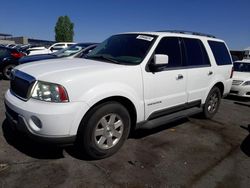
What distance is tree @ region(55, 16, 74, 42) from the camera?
191 feet

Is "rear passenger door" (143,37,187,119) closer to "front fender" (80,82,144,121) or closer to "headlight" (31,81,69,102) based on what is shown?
"front fender" (80,82,144,121)

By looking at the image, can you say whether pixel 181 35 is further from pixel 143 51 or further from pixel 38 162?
pixel 38 162

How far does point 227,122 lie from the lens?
5332mm

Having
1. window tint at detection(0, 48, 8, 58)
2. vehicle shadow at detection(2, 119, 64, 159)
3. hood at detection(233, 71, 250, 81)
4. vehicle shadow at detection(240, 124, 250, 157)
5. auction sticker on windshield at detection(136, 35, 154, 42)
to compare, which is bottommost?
vehicle shadow at detection(240, 124, 250, 157)

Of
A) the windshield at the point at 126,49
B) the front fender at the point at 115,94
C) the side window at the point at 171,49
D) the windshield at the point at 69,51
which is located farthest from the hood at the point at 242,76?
the front fender at the point at 115,94

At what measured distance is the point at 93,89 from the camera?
2854 millimetres

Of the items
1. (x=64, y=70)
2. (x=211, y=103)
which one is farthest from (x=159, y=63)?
(x=211, y=103)

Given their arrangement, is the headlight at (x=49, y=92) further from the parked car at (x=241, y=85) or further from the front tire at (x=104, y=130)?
the parked car at (x=241, y=85)

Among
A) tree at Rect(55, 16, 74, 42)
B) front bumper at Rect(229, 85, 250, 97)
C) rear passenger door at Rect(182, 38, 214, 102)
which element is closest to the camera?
rear passenger door at Rect(182, 38, 214, 102)

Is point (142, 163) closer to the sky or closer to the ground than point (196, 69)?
closer to the ground

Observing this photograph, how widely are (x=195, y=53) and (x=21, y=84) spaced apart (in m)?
3.27

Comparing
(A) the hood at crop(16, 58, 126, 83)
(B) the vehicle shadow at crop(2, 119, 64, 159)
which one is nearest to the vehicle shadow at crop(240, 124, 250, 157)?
(A) the hood at crop(16, 58, 126, 83)

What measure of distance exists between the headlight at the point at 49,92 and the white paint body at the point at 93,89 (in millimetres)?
51

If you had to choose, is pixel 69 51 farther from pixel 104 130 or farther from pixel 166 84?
pixel 104 130
